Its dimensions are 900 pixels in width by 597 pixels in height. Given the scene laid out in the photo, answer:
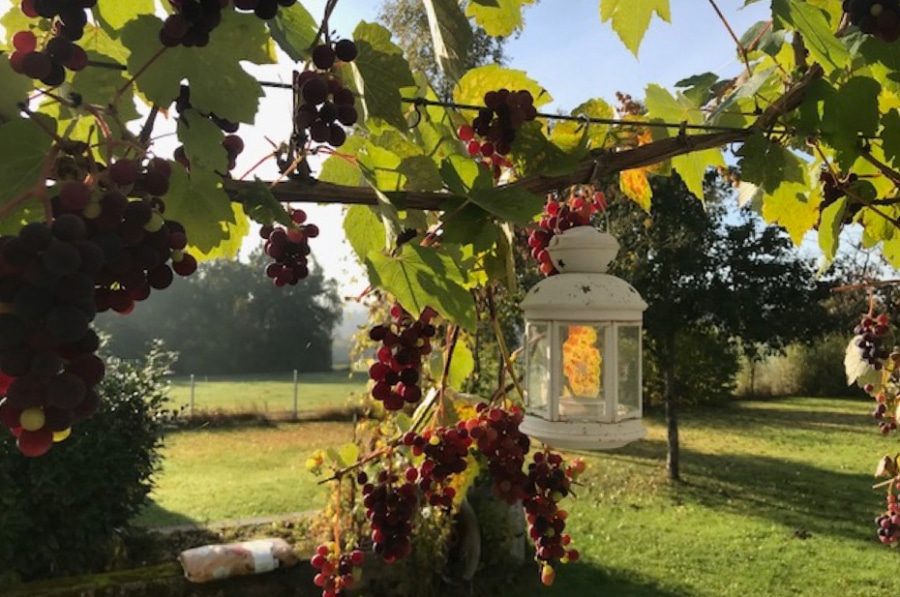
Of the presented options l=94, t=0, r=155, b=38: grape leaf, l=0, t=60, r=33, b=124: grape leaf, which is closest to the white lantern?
l=94, t=0, r=155, b=38: grape leaf

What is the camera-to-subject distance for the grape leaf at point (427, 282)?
943 millimetres

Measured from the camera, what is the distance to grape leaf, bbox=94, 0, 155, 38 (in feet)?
2.34

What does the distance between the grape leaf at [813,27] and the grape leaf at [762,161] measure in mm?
152

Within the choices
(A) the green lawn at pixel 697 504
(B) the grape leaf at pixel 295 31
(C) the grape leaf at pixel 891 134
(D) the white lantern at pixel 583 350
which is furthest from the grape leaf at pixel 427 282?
(A) the green lawn at pixel 697 504

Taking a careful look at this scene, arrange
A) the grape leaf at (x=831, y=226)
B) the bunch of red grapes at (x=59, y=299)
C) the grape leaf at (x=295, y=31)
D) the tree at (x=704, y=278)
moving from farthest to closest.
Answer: the tree at (x=704, y=278) → the grape leaf at (x=831, y=226) → the grape leaf at (x=295, y=31) → the bunch of red grapes at (x=59, y=299)

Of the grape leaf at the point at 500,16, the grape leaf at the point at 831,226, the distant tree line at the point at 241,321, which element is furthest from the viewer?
the distant tree line at the point at 241,321

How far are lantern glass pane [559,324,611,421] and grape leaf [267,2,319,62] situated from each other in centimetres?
79

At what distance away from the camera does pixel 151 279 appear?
0.60 metres

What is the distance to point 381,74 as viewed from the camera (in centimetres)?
91

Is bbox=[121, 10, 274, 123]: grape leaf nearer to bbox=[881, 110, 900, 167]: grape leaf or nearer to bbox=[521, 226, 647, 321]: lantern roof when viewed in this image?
bbox=[521, 226, 647, 321]: lantern roof

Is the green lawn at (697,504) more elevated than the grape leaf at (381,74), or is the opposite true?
the grape leaf at (381,74)

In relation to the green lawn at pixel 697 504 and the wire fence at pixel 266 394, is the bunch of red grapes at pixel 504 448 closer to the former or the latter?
the green lawn at pixel 697 504

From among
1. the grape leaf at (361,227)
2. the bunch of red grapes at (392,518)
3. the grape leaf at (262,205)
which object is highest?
the grape leaf at (361,227)

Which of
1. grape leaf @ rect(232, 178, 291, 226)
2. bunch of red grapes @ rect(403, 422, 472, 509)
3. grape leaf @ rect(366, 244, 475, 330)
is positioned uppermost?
grape leaf @ rect(232, 178, 291, 226)
